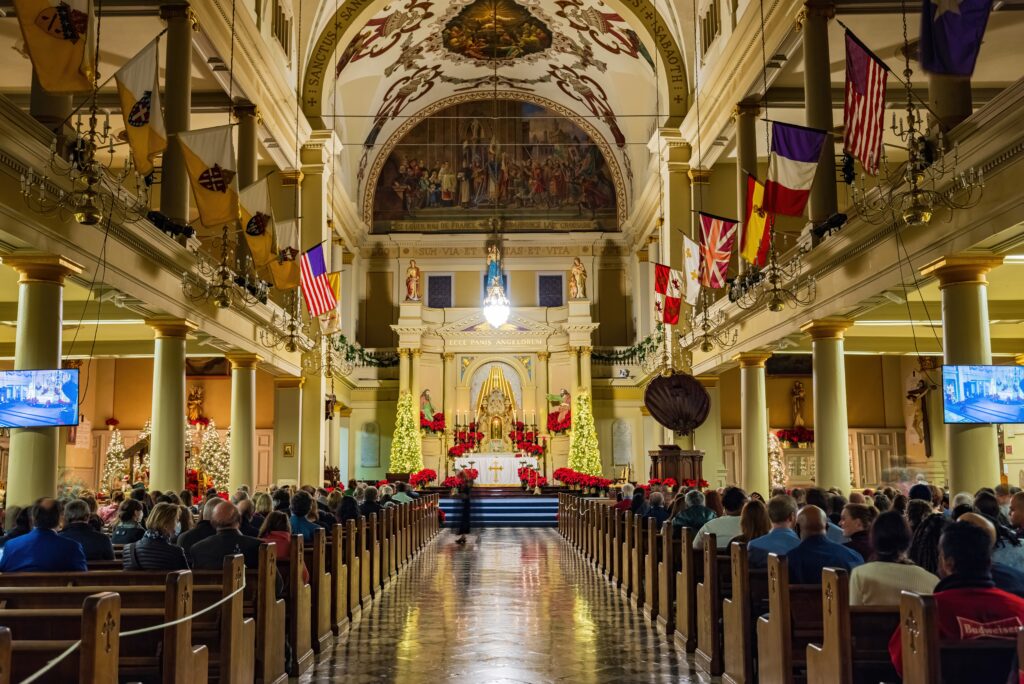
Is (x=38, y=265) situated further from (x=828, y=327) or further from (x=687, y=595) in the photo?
(x=828, y=327)

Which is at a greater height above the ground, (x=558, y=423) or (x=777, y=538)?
(x=558, y=423)

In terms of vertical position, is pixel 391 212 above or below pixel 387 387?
above

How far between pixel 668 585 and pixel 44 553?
201 inches

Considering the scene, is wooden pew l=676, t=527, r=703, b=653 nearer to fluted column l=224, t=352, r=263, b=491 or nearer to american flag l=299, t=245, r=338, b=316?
american flag l=299, t=245, r=338, b=316

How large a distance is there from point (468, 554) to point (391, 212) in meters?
20.5

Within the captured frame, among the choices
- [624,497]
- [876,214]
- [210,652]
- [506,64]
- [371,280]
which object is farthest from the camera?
[371,280]

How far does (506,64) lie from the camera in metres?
32.2

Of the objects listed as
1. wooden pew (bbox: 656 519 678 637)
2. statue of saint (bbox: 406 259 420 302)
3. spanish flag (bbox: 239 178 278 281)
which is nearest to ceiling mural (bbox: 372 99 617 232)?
statue of saint (bbox: 406 259 420 302)

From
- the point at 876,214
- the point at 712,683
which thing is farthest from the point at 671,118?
the point at 712,683

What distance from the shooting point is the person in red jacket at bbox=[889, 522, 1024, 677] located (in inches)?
155

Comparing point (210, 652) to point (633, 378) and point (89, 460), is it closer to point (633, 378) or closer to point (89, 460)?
point (89, 460)

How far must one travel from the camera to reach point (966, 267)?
33.2 ft

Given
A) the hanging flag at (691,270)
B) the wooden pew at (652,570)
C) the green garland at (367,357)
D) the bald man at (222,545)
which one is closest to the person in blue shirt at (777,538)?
the wooden pew at (652,570)

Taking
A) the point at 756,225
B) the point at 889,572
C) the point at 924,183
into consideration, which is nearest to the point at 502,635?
the point at 889,572
